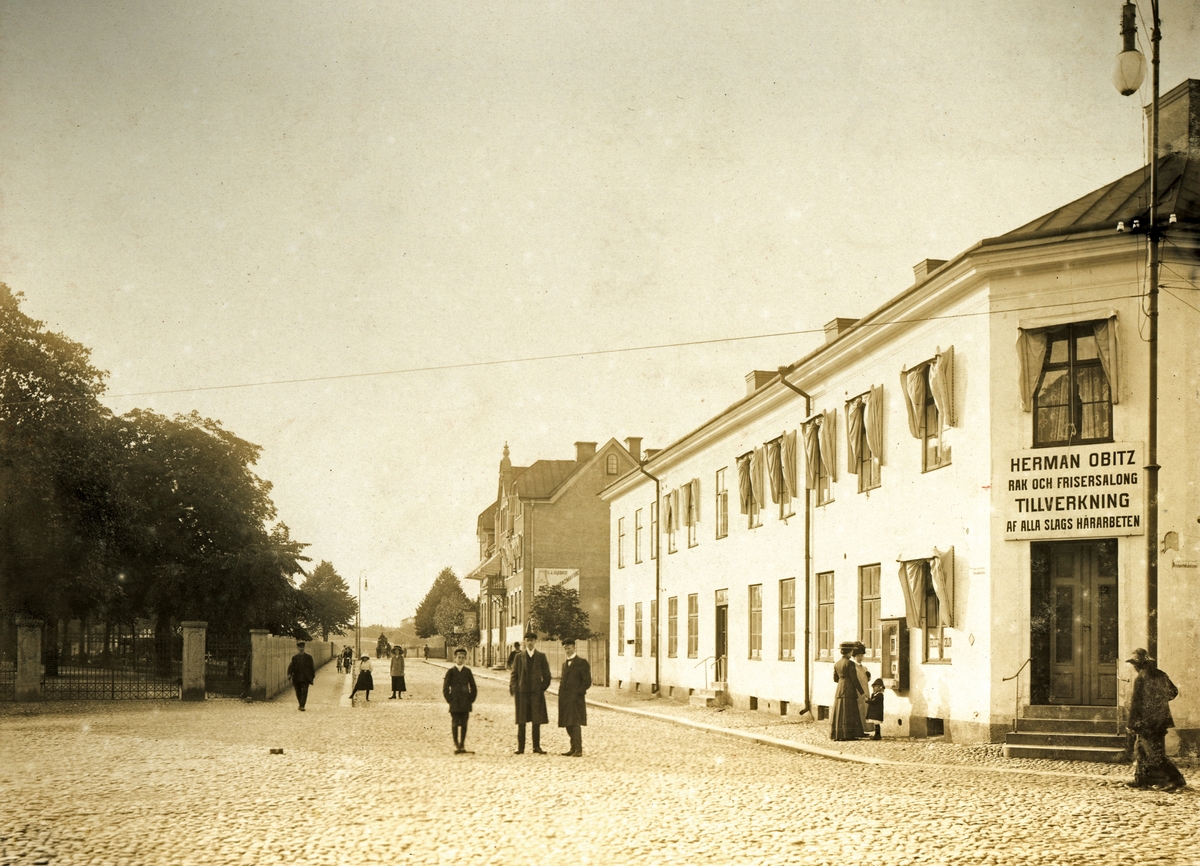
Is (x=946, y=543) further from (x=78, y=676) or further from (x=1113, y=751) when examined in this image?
(x=78, y=676)

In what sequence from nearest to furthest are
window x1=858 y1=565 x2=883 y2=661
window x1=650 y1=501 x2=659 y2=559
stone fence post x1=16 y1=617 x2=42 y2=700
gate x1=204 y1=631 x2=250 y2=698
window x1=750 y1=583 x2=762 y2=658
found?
window x1=858 y1=565 x2=883 y2=661
window x1=750 y1=583 x2=762 y2=658
stone fence post x1=16 y1=617 x2=42 y2=700
gate x1=204 y1=631 x2=250 y2=698
window x1=650 y1=501 x2=659 y2=559

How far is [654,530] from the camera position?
3950cm

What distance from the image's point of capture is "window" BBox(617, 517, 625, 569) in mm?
44281

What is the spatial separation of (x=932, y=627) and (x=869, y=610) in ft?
8.58

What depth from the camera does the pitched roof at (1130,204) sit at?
17.1m

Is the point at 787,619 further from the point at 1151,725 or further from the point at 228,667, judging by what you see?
the point at 228,667

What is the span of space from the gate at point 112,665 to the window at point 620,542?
679 inches

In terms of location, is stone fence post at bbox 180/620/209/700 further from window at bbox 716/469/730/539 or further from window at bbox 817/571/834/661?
window at bbox 817/571/834/661

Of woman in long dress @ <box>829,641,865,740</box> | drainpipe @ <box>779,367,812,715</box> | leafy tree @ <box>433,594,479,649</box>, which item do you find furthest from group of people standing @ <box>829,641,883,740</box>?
leafy tree @ <box>433,594,479,649</box>

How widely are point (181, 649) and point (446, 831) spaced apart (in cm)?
2318

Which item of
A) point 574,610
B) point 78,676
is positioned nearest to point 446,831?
point 78,676

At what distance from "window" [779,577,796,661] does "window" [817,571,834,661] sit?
4.85 ft

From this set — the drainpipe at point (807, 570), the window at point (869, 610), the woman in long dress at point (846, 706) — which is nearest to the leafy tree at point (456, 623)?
the drainpipe at point (807, 570)

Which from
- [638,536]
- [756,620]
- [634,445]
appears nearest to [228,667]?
[756,620]
